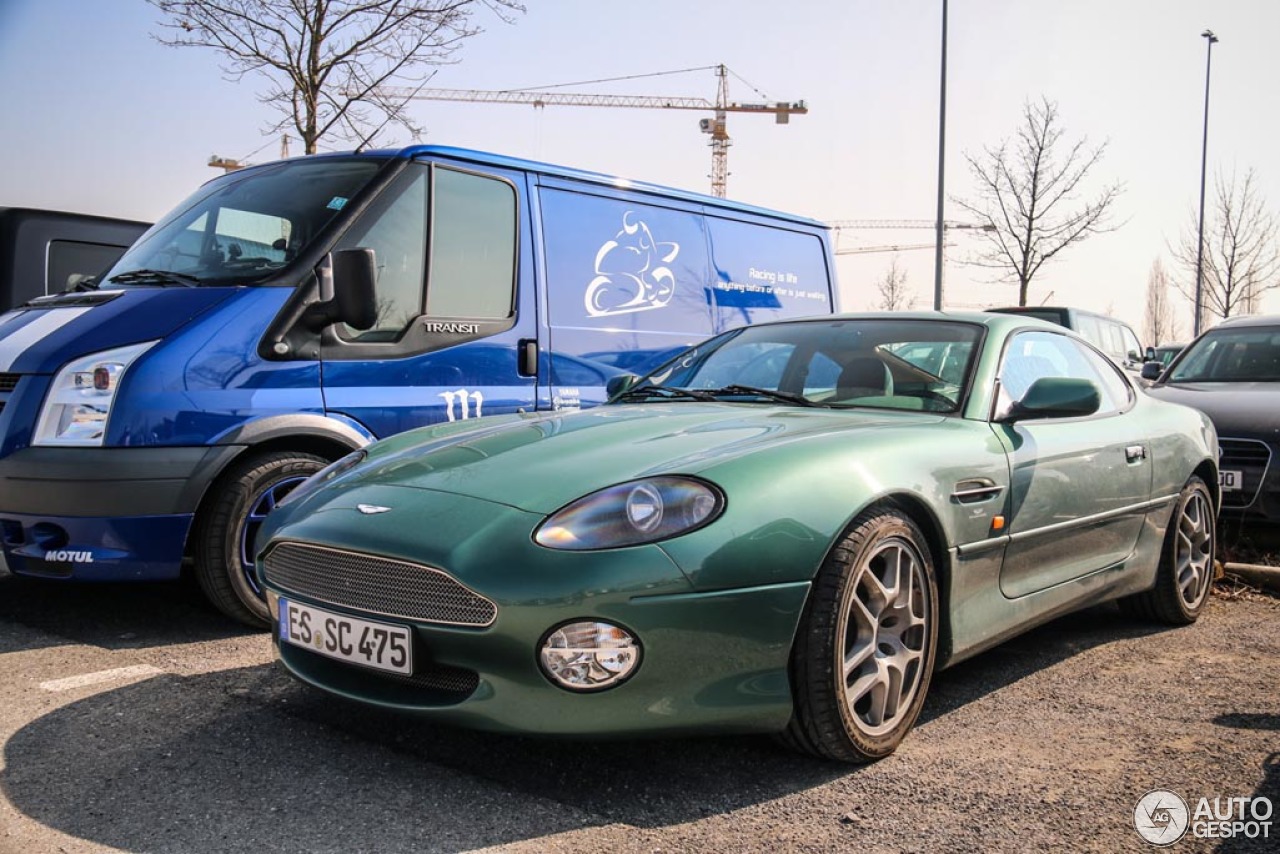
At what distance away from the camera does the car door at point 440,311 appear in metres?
4.59

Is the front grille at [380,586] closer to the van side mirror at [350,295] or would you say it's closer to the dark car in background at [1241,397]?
the van side mirror at [350,295]

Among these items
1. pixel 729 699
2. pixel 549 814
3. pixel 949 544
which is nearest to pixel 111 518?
pixel 549 814

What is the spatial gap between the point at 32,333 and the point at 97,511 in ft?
2.85

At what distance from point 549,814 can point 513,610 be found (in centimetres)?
49

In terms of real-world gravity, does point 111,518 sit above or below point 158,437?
below

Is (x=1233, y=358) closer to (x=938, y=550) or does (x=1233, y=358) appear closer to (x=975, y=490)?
(x=975, y=490)

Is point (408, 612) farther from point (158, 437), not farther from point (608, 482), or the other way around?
point (158, 437)

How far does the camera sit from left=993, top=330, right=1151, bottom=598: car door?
350 cm

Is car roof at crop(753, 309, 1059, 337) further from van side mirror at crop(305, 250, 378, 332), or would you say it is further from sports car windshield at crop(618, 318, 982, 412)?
van side mirror at crop(305, 250, 378, 332)

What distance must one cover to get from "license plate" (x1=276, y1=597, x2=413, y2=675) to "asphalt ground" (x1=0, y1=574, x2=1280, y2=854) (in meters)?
0.30

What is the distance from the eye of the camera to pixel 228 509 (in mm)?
4098

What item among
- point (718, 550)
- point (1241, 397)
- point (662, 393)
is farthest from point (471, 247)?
point (1241, 397)

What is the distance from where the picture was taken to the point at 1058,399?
3.54 m

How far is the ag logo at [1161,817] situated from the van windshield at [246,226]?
3626 millimetres
